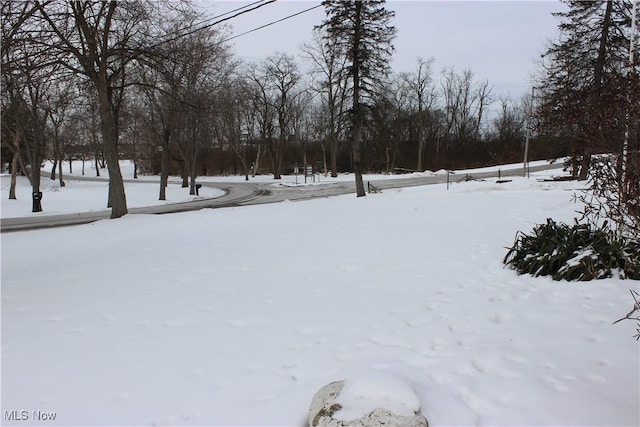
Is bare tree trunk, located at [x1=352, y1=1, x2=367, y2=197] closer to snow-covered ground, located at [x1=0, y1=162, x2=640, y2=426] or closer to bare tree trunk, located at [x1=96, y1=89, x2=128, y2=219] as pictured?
bare tree trunk, located at [x1=96, y1=89, x2=128, y2=219]

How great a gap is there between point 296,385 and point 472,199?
14.1 meters

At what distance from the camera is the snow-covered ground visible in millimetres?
2916

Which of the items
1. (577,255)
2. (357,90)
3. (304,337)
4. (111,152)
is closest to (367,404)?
(304,337)

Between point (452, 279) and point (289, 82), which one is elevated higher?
point (289, 82)

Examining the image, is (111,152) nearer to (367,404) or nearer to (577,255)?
(577,255)

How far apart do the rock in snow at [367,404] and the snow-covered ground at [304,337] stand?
0.02 m

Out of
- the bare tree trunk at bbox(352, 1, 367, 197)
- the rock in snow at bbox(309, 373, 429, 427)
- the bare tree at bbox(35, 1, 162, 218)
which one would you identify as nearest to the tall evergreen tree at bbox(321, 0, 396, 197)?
the bare tree trunk at bbox(352, 1, 367, 197)

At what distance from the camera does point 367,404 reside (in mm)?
2654

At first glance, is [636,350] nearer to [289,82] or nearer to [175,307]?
[175,307]

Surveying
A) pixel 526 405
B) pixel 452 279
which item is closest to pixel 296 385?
pixel 526 405

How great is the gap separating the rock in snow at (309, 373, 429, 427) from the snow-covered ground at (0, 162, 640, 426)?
0.02 metres

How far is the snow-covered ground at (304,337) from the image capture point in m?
2.92

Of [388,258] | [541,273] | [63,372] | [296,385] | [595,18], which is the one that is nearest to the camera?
[296,385]

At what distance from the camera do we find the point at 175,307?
4.95m
